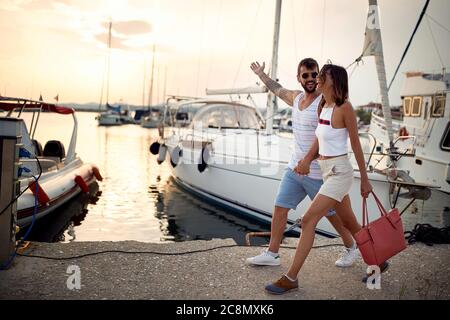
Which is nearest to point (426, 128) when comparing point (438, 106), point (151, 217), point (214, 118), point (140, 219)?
point (438, 106)

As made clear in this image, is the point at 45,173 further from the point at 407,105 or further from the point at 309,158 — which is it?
the point at 407,105

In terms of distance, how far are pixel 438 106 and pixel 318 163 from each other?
16.4 m

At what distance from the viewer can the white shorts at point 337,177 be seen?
3617 mm

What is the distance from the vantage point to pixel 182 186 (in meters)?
15.4

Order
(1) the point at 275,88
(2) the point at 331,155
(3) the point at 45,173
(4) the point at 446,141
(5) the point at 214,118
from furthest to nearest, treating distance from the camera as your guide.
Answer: (4) the point at 446,141 < (5) the point at 214,118 < (3) the point at 45,173 < (1) the point at 275,88 < (2) the point at 331,155

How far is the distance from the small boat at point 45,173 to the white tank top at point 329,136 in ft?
20.9

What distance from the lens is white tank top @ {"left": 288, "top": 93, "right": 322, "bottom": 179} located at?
403 centimetres

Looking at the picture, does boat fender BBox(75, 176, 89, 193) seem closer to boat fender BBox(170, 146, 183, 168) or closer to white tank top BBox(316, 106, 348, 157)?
boat fender BBox(170, 146, 183, 168)

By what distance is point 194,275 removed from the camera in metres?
3.97

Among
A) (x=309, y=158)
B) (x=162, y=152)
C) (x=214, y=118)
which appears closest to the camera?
(x=309, y=158)

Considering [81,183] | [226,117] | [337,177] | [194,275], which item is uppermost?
[226,117]

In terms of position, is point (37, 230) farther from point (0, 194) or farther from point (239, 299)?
point (239, 299)

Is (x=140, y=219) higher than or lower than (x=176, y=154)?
lower
